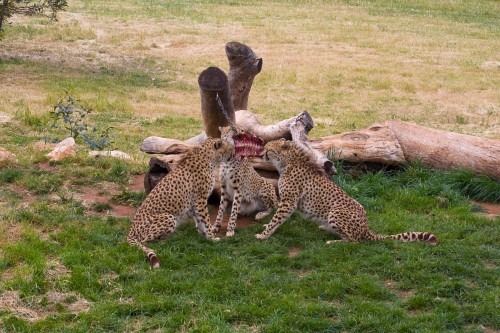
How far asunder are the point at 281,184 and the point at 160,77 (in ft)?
28.4

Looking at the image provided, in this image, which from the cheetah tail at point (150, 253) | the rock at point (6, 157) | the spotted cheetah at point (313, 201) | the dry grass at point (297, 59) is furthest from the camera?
the dry grass at point (297, 59)

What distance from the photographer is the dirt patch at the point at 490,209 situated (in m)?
7.98

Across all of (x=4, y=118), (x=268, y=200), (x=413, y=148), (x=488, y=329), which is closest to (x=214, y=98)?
(x=268, y=200)

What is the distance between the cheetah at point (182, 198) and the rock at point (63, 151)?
2391 millimetres

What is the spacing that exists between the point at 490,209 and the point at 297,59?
9.66 metres

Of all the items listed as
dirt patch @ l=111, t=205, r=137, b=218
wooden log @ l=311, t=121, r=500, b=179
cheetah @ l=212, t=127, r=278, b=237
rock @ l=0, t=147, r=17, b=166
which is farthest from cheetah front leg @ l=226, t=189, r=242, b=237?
rock @ l=0, t=147, r=17, b=166

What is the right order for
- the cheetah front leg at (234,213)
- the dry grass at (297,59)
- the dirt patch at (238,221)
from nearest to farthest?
1. the cheetah front leg at (234,213)
2. the dirt patch at (238,221)
3. the dry grass at (297,59)

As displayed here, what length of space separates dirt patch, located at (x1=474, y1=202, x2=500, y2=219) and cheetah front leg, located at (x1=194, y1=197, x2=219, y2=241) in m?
2.71

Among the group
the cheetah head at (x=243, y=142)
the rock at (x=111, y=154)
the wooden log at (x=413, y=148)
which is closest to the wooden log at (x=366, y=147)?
the wooden log at (x=413, y=148)

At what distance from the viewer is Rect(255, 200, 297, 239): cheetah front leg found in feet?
23.6

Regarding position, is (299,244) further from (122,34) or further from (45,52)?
(122,34)

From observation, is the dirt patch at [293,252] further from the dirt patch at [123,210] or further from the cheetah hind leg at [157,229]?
the dirt patch at [123,210]

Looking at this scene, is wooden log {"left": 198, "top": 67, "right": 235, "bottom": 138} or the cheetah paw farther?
wooden log {"left": 198, "top": 67, "right": 235, "bottom": 138}

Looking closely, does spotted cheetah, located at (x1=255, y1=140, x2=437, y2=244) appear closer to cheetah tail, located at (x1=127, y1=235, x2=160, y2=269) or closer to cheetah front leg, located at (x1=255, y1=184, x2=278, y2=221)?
cheetah front leg, located at (x1=255, y1=184, x2=278, y2=221)
